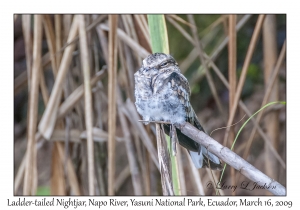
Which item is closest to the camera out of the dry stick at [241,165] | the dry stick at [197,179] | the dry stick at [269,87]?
the dry stick at [241,165]

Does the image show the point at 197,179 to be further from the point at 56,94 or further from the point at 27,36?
the point at 27,36

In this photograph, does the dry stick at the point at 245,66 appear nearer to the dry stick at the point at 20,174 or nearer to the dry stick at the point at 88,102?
the dry stick at the point at 88,102

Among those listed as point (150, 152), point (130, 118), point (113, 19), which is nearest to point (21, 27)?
point (113, 19)

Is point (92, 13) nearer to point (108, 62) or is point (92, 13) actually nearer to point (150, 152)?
point (108, 62)

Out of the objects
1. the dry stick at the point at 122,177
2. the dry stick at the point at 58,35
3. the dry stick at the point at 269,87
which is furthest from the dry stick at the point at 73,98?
the dry stick at the point at 269,87

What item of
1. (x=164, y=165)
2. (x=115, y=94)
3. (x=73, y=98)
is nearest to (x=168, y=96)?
(x=164, y=165)

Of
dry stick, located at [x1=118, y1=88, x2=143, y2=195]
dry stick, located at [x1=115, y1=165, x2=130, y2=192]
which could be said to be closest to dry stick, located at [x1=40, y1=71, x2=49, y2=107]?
dry stick, located at [x1=118, y1=88, x2=143, y2=195]
